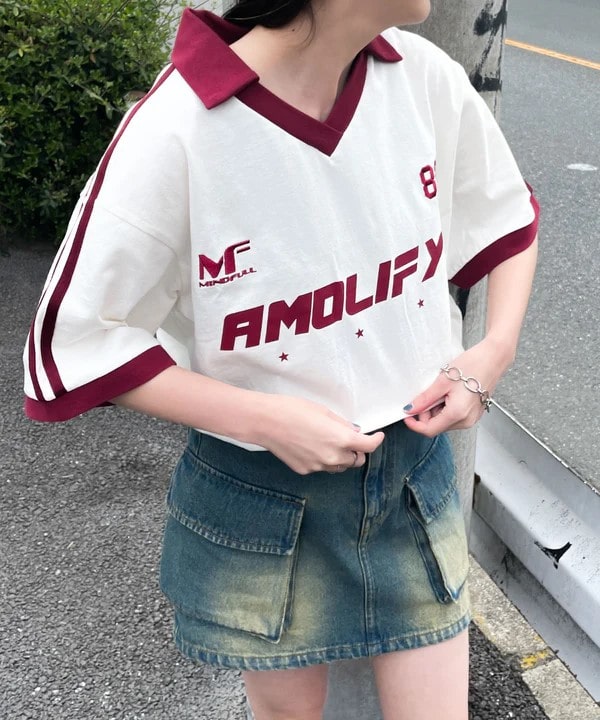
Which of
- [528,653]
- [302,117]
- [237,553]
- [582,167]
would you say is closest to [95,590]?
[528,653]

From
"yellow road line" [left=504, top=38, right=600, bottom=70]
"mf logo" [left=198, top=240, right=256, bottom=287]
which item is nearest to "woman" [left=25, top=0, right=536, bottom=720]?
"mf logo" [left=198, top=240, right=256, bottom=287]

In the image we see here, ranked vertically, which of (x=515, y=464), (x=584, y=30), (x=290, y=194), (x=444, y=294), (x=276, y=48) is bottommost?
(x=584, y=30)

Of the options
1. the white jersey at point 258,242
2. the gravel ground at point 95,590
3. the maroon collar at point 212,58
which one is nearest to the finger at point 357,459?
the white jersey at point 258,242

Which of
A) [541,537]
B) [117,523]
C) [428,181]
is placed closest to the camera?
[428,181]

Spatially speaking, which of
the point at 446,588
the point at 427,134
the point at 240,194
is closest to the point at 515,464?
the point at 446,588

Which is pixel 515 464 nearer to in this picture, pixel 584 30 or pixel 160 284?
pixel 160 284

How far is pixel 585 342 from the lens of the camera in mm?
3996

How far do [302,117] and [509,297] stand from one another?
49 cm

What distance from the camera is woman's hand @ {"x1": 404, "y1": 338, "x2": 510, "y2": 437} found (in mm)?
1336

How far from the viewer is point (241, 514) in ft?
4.49

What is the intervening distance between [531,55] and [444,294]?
348 inches

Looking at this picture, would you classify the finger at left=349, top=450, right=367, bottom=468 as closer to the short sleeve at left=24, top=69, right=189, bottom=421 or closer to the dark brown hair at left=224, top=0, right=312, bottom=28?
the short sleeve at left=24, top=69, right=189, bottom=421

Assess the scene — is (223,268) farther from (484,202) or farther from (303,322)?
(484,202)

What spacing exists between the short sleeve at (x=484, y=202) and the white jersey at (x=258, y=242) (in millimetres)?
74
